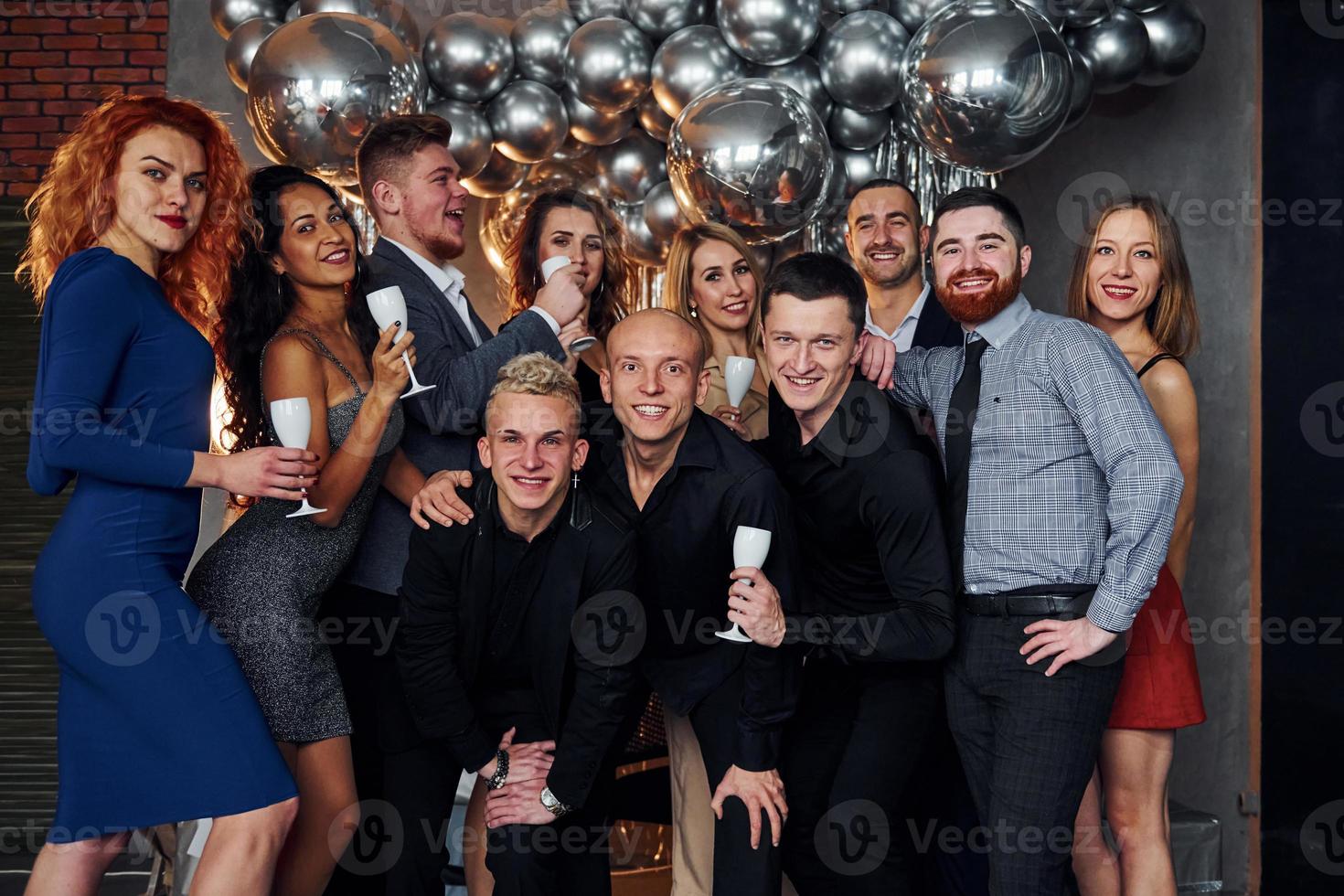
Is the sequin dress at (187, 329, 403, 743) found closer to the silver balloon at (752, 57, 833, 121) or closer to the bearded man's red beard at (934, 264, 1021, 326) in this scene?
the bearded man's red beard at (934, 264, 1021, 326)

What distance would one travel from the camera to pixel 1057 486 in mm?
2264

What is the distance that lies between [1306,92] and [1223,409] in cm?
106

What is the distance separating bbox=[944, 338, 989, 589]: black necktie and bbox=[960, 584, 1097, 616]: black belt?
11 centimetres

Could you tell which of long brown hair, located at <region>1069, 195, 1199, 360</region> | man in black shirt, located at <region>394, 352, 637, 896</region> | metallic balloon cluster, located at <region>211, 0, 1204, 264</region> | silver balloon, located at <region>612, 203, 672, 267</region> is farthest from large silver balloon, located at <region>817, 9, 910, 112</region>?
man in black shirt, located at <region>394, 352, 637, 896</region>

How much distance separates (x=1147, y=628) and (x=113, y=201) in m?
2.21

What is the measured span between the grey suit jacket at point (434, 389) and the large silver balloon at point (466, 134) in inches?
37.0

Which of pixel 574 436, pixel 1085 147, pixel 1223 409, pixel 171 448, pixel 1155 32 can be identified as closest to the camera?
pixel 171 448

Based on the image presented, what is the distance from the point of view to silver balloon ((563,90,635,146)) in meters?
3.70

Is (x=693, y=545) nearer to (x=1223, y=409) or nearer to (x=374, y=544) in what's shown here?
(x=374, y=544)

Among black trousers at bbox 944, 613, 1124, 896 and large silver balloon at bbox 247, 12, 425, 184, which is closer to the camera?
black trousers at bbox 944, 613, 1124, 896

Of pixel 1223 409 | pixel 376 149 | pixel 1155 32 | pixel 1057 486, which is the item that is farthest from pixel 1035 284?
pixel 376 149

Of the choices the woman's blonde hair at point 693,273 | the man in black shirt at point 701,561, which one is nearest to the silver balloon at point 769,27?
the woman's blonde hair at point 693,273

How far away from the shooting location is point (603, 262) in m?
3.18

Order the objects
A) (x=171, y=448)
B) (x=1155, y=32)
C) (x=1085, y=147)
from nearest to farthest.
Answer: (x=171, y=448)
(x=1155, y=32)
(x=1085, y=147)
